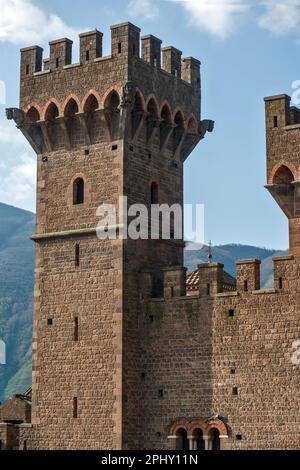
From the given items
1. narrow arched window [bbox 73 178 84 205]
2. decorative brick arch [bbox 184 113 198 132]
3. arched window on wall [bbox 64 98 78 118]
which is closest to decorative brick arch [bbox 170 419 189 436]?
narrow arched window [bbox 73 178 84 205]

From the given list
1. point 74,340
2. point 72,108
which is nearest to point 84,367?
point 74,340

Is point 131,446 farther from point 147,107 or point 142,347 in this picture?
point 147,107

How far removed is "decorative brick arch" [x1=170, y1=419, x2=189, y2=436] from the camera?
36.7 metres

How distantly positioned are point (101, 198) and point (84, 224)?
3.73 ft

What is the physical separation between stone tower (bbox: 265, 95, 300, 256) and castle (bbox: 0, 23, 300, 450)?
1.8 inches

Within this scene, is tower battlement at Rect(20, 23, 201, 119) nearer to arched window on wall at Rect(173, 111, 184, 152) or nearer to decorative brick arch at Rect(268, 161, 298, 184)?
arched window on wall at Rect(173, 111, 184, 152)

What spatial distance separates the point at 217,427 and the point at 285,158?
29.1 feet

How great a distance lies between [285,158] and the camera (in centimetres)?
3588

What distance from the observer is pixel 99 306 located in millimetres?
38031

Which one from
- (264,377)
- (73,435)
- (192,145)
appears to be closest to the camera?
(264,377)

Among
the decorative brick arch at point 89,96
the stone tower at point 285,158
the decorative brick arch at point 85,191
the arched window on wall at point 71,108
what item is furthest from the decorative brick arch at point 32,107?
the stone tower at point 285,158

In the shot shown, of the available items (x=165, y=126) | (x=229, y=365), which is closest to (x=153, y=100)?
(x=165, y=126)

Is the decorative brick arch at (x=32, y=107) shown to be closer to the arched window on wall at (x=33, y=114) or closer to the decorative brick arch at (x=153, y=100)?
the arched window on wall at (x=33, y=114)

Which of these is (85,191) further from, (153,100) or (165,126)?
(153,100)
